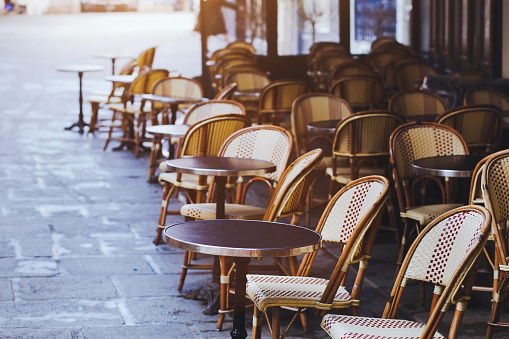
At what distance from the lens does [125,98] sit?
9297mm

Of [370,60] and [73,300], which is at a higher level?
[370,60]

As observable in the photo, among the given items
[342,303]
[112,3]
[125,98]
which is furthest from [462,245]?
[112,3]

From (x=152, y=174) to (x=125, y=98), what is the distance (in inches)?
75.6

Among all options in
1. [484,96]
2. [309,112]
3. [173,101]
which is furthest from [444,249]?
[173,101]

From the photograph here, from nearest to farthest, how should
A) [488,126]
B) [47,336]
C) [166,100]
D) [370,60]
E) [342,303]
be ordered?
[342,303], [47,336], [488,126], [166,100], [370,60]

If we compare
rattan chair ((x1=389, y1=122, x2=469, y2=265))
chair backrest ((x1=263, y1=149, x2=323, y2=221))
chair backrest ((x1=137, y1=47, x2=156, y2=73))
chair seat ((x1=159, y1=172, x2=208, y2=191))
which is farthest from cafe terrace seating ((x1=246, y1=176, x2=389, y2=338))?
chair backrest ((x1=137, y1=47, x2=156, y2=73))

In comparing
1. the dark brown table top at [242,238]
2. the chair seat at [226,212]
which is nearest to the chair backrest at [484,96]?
the chair seat at [226,212]

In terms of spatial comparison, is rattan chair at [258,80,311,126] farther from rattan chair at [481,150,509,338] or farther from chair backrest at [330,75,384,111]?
rattan chair at [481,150,509,338]

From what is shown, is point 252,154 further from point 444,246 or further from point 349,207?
point 444,246

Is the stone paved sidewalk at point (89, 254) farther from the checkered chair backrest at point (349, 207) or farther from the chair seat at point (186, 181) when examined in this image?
the checkered chair backrest at point (349, 207)

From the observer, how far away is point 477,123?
541 cm

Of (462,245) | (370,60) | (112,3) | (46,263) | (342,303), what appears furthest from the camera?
(112,3)

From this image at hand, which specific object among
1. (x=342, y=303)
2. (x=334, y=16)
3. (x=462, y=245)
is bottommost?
(x=342, y=303)

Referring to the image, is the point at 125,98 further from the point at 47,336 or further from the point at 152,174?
the point at 47,336
